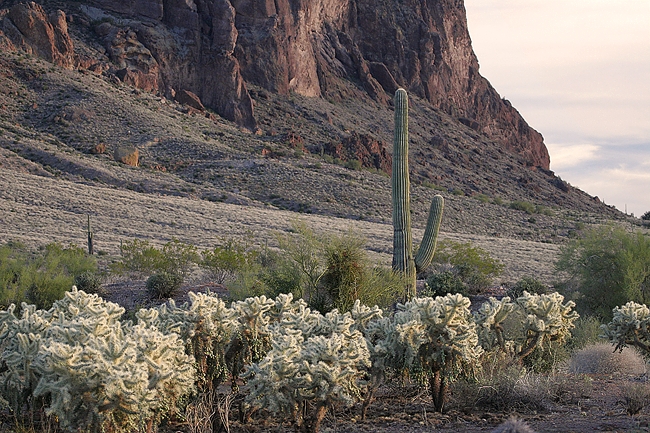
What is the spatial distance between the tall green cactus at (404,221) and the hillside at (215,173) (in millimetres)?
9093

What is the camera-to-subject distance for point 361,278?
15.4 metres

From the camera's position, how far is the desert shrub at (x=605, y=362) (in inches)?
549

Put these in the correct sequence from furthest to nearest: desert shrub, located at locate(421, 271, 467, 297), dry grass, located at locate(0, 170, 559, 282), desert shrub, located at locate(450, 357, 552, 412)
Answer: dry grass, located at locate(0, 170, 559, 282), desert shrub, located at locate(421, 271, 467, 297), desert shrub, located at locate(450, 357, 552, 412)

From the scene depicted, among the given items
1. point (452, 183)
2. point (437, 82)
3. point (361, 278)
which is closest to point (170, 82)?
point (452, 183)

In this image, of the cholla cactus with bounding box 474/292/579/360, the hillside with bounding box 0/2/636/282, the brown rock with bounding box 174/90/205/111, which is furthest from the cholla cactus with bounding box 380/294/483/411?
the brown rock with bounding box 174/90/205/111

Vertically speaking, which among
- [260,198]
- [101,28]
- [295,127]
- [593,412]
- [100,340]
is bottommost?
[593,412]

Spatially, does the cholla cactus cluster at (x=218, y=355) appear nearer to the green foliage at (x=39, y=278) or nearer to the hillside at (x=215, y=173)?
the green foliage at (x=39, y=278)

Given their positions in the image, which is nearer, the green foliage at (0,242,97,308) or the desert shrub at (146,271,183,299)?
the green foliage at (0,242,97,308)

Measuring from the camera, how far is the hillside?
3762 centimetres

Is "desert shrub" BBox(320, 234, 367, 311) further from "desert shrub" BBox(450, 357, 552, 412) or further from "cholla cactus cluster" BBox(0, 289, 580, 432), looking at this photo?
"desert shrub" BBox(450, 357, 552, 412)

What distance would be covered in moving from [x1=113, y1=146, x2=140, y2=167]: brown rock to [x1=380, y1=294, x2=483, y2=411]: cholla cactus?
4578 cm

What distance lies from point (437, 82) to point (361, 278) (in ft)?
319

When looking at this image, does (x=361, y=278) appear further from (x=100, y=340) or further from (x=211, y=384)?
(x=100, y=340)

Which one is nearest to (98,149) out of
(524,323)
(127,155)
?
(127,155)
